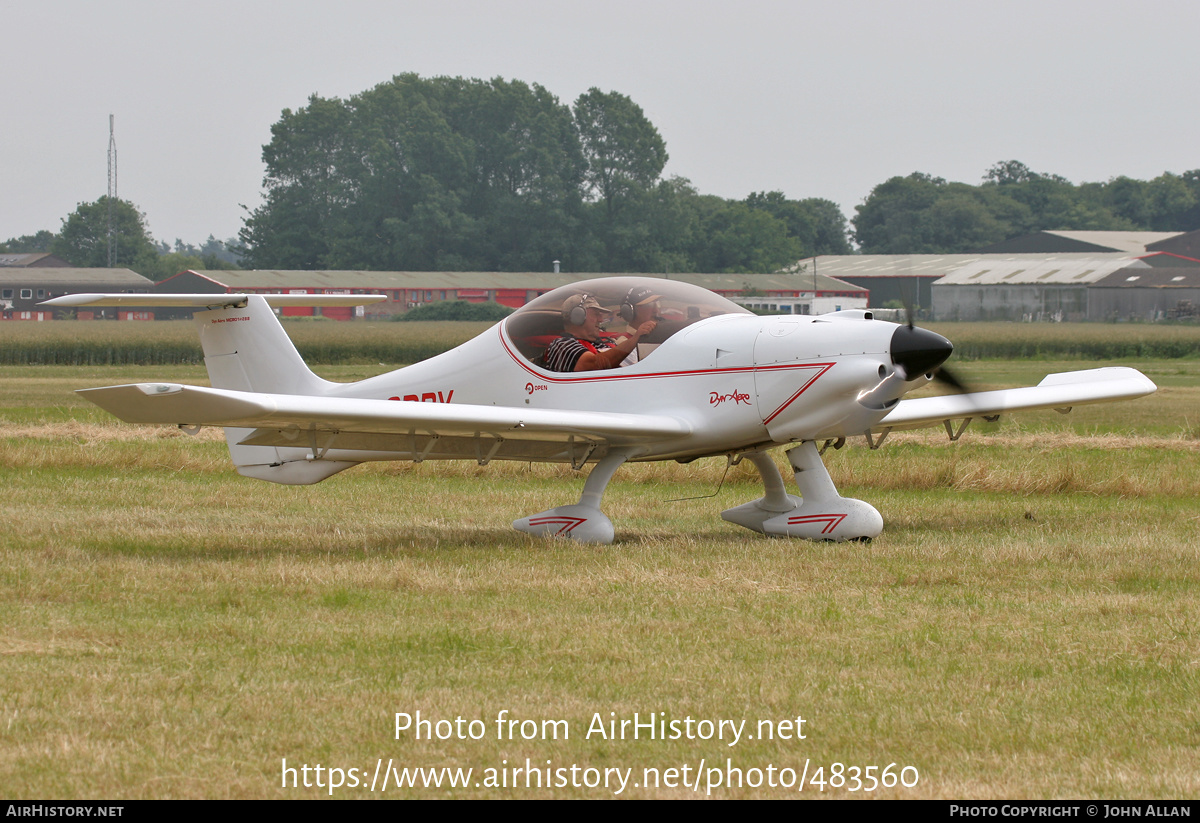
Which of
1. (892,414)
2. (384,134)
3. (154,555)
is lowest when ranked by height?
(154,555)

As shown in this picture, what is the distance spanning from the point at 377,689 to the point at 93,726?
3.79 ft

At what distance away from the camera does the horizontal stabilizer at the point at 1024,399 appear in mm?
11484

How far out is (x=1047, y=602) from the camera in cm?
764

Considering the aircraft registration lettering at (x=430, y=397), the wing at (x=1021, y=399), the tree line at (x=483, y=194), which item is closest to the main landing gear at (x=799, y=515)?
the wing at (x=1021, y=399)

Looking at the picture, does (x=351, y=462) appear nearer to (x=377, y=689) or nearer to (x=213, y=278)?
(x=377, y=689)

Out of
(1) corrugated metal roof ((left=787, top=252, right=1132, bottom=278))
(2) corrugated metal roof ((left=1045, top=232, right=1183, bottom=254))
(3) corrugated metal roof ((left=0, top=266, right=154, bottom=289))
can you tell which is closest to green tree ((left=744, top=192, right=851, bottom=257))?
(1) corrugated metal roof ((left=787, top=252, right=1132, bottom=278))

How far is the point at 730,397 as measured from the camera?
33.8 feet

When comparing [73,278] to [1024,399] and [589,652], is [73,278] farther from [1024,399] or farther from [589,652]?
[589,652]

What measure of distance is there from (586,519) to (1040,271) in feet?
278

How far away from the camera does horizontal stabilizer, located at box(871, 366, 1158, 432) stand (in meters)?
11.5

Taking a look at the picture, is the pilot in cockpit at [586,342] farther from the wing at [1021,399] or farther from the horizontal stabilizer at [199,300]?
the wing at [1021,399]

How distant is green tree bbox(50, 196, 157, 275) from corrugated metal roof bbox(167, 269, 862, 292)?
36.7 metres

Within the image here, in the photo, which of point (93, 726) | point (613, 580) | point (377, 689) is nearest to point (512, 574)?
point (613, 580)

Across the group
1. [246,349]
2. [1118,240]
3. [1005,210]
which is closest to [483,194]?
[1118,240]
